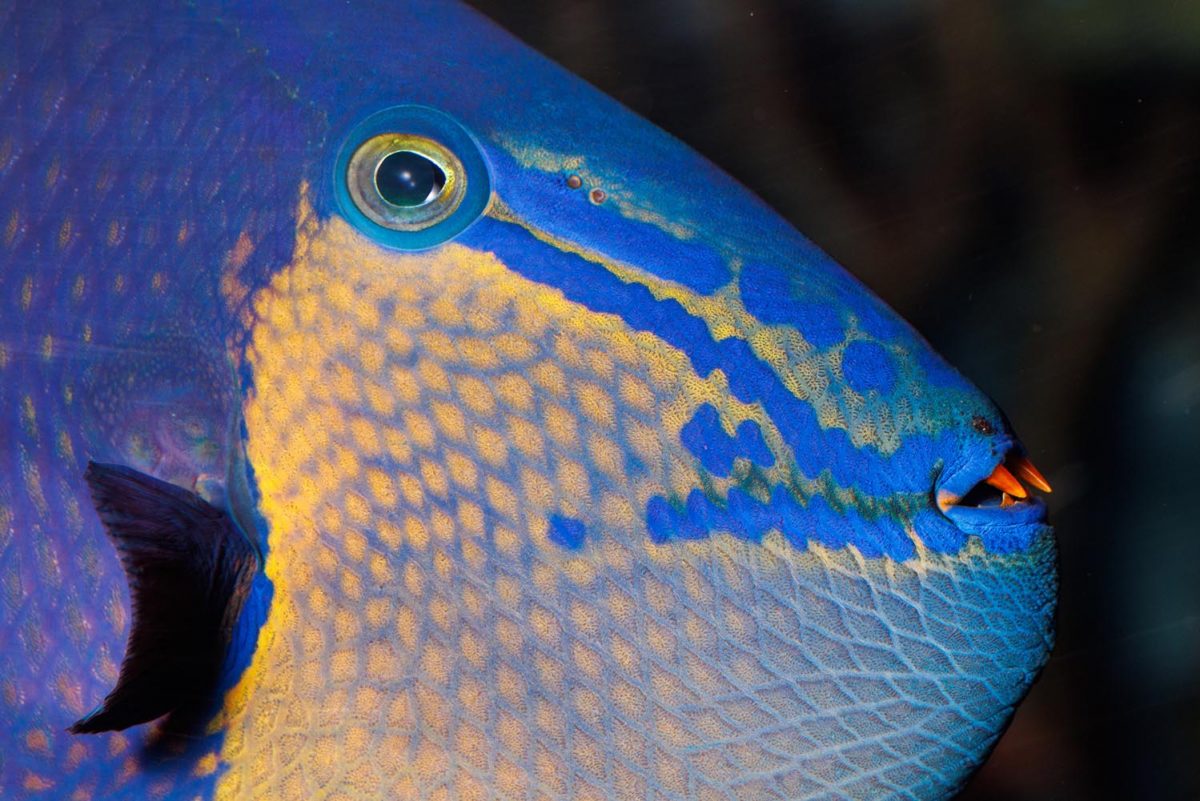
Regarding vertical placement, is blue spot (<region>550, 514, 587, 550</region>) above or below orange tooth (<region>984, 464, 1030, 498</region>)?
below

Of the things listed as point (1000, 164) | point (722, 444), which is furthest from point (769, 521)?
point (1000, 164)

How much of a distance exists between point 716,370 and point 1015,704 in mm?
246

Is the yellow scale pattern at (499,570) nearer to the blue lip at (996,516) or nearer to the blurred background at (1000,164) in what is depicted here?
the blue lip at (996,516)

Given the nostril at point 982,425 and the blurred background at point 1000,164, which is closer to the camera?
the nostril at point 982,425

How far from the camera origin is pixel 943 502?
0.45m

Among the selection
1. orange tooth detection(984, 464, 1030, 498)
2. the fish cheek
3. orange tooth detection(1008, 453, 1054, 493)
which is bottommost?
the fish cheek

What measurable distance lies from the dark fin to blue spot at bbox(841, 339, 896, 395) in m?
0.32

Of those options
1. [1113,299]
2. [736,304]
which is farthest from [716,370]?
[1113,299]

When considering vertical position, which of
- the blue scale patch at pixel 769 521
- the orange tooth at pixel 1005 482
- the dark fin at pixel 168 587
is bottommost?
the dark fin at pixel 168 587

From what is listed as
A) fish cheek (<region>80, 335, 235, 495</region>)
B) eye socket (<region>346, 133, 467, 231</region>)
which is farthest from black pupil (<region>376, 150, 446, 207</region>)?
fish cheek (<region>80, 335, 235, 495</region>)

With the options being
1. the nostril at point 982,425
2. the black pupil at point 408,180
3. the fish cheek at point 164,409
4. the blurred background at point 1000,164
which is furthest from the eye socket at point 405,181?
the blurred background at point 1000,164

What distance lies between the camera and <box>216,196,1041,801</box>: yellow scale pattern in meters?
0.44

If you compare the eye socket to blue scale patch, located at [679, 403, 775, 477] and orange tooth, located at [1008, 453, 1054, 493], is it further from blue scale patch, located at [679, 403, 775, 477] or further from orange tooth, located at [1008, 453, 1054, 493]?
orange tooth, located at [1008, 453, 1054, 493]

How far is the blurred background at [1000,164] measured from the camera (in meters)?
1.25
